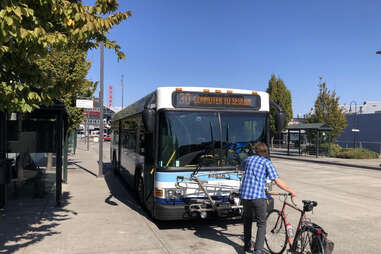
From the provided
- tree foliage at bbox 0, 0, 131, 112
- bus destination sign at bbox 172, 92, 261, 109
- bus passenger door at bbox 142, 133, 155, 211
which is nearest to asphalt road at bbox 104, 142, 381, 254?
bus passenger door at bbox 142, 133, 155, 211

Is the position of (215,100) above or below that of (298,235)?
above

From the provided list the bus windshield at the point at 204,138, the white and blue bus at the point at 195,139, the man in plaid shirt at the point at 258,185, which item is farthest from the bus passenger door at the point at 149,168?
the man in plaid shirt at the point at 258,185

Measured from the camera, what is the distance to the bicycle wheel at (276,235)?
5029 mm

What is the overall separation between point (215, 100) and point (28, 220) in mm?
4621

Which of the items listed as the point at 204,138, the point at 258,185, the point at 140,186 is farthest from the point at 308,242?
the point at 140,186

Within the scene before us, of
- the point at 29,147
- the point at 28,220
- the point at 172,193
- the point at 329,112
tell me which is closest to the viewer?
the point at 172,193

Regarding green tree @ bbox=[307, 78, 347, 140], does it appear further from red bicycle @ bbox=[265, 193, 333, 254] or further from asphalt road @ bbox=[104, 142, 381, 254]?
red bicycle @ bbox=[265, 193, 333, 254]

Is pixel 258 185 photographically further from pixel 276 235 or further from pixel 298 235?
pixel 276 235

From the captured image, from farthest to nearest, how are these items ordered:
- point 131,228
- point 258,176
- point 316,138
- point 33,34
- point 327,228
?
point 316,138 → point 327,228 → point 131,228 → point 258,176 → point 33,34

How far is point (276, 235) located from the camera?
522 cm

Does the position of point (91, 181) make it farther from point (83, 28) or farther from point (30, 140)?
point (83, 28)

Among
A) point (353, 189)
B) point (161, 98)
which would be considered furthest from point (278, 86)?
point (161, 98)

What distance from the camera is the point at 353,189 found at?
1146 cm

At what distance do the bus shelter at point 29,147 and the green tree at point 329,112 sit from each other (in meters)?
28.7
